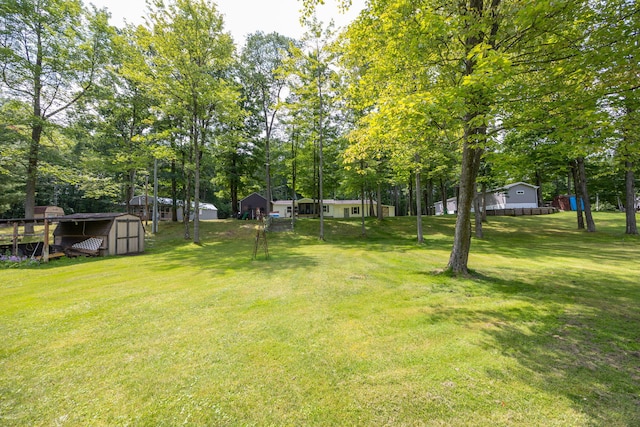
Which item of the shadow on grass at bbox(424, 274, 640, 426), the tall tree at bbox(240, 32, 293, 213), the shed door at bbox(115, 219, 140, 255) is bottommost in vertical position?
the shadow on grass at bbox(424, 274, 640, 426)

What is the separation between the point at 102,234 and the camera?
15445 millimetres

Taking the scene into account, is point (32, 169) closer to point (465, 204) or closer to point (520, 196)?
point (465, 204)

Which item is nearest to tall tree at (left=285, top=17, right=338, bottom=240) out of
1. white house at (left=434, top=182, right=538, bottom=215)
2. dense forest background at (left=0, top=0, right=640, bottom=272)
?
dense forest background at (left=0, top=0, right=640, bottom=272)

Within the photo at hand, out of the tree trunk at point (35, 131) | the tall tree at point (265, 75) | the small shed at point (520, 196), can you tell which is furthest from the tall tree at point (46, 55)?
the small shed at point (520, 196)

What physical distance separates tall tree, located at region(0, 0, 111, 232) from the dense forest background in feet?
0.28

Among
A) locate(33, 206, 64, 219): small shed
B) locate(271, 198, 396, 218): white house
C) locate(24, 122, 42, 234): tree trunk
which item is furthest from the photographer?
locate(271, 198, 396, 218): white house

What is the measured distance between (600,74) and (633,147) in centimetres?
173

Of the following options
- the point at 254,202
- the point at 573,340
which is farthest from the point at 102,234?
the point at 254,202

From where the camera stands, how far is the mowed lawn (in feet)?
9.14

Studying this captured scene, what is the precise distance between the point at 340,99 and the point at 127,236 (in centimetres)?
1505

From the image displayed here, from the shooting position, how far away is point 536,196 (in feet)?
122

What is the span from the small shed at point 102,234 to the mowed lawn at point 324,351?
7203 mm

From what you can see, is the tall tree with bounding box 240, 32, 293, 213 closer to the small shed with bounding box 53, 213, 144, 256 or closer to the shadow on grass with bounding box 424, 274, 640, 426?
the small shed with bounding box 53, 213, 144, 256

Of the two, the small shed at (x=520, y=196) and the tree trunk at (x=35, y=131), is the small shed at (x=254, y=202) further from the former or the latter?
the small shed at (x=520, y=196)
